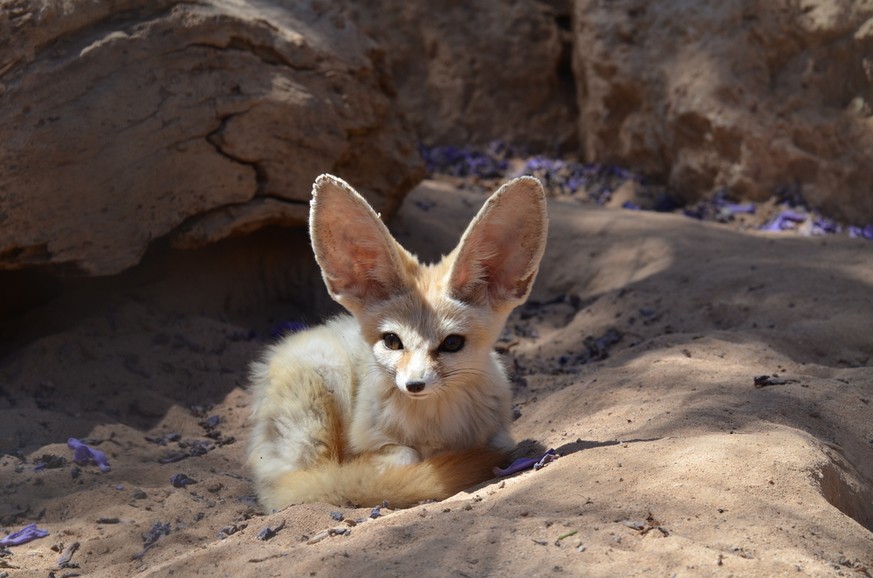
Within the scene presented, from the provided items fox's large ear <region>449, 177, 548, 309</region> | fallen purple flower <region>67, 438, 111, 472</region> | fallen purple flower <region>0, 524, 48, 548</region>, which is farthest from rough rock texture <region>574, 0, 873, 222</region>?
fallen purple flower <region>0, 524, 48, 548</region>

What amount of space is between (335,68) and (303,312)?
5.35 ft

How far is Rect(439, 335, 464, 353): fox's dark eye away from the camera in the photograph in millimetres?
3570

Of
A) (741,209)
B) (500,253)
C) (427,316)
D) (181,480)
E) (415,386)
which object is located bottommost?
(741,209)

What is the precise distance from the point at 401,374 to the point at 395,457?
49 centimetres

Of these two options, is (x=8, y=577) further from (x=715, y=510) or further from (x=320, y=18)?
(x=320, y=18)

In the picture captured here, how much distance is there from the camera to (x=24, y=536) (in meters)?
3.65

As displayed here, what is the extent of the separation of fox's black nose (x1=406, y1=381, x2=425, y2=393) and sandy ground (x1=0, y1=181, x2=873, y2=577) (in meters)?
0.40

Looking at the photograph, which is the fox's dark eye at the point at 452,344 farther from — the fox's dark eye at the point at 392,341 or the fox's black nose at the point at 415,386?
the fox's black nose at the point at 415,386

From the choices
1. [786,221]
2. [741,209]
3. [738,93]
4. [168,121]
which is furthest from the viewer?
[738,93]

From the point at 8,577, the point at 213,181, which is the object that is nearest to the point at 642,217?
the point at 213,181

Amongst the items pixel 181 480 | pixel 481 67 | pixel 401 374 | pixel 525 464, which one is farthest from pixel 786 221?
pixel 181 480

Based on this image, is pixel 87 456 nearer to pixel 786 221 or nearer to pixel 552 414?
pixel 552 414

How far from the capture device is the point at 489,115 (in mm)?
10000

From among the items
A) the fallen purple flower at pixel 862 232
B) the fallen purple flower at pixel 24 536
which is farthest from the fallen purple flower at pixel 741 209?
the fallen purple flower at pixel 24 536
